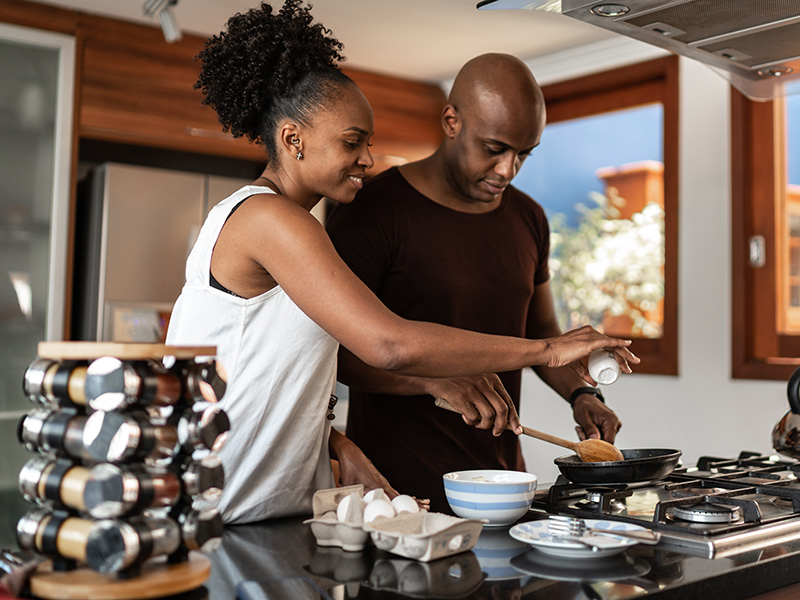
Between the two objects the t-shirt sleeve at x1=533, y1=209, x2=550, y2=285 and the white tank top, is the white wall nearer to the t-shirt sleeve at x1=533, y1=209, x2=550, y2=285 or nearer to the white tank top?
the t-shirt sleeve at x1=533, y1=209, x2=550, y2=285

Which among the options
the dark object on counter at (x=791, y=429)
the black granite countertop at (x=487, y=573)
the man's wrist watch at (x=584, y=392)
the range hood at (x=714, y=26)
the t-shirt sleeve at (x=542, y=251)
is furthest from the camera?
the t-shirt sleeve at (x=542, y=251)

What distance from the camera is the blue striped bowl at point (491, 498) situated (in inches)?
45.1

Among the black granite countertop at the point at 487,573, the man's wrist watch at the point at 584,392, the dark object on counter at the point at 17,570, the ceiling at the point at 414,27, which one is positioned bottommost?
the black granite countertop at the point at 487,573

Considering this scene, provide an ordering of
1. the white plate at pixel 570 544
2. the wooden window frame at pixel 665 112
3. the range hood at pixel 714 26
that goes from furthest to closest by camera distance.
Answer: the wooden window frame at pixel 665 112 → the range hood at pixel 714 26 → the white plate at pixel 570 544

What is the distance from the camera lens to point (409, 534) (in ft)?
3.22

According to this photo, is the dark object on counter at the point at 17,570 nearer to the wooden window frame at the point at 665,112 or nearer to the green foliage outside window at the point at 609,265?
the wooden window frame at the point at 665,112

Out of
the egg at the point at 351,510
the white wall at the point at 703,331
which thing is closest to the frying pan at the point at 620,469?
the egg at the point at 351,510

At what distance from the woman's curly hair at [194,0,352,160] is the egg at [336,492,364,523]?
1.85ft

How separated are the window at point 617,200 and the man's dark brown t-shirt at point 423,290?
1.68 m

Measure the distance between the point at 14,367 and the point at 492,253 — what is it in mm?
2010

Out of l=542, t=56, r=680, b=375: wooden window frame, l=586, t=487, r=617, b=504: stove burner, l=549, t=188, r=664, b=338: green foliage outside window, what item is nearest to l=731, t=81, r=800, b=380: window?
l=542, t=56, r=680, b=375: wooden window frame

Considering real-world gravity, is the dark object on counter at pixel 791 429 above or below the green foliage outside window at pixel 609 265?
below

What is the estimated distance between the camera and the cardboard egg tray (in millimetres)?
967

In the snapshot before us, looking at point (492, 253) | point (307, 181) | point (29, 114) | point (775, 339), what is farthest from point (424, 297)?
point (29, 114)
